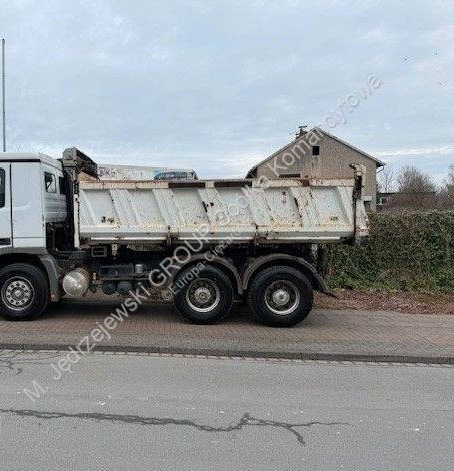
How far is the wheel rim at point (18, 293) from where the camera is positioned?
8156 millimetres

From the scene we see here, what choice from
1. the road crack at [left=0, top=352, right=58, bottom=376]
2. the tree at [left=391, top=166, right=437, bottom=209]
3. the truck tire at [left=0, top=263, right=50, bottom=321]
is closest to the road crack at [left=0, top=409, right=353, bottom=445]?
the road crack at [left=0, top=352, right=58, bottom=376]

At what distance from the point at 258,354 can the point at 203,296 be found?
1.84m

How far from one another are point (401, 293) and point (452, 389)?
20.5 ft

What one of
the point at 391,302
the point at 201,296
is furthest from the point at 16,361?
the point at 391,302

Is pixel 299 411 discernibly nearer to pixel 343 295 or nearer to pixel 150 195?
pixel 150 195

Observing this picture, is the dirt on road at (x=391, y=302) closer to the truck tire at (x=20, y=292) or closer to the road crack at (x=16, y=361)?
the truck tire at (x=20, y=292)

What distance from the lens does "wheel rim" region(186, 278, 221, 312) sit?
812 centimetres

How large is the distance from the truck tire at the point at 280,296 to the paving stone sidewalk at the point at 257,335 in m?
0.20

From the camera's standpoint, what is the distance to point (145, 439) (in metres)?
3.95

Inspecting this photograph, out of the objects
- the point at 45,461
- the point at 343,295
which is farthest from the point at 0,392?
the point at 343,295

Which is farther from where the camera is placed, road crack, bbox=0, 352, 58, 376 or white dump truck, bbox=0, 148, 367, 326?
white dump truck, bbox=0, 148, 367, 326

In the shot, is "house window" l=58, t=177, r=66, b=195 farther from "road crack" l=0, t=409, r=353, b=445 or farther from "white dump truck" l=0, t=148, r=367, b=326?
"road crack" l=0, t=409, r=353, b=445

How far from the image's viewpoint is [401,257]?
12.0 metres

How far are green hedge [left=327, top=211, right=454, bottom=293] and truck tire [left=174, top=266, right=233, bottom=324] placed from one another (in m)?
4.51
